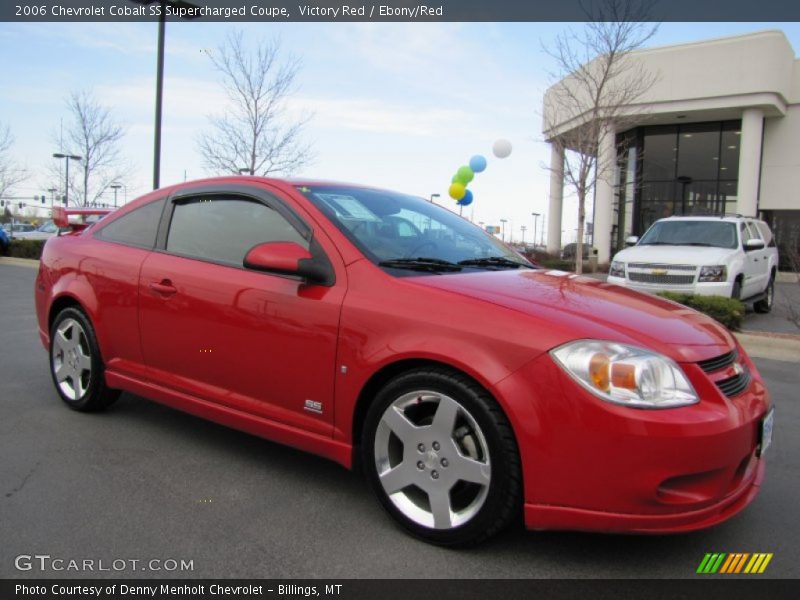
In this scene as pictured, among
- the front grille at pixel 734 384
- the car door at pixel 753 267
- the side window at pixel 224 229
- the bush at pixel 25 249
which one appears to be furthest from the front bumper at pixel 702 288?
the bush at pixel 25 249

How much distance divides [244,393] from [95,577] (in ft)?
3.55

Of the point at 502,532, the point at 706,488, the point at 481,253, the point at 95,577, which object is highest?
the point at 481,253

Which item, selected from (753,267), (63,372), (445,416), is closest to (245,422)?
(445,416)

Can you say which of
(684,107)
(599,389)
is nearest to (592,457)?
(599,389)

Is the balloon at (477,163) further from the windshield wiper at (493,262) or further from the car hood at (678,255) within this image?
the windshield wiper at (493,262)

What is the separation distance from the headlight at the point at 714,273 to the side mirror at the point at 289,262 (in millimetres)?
7647

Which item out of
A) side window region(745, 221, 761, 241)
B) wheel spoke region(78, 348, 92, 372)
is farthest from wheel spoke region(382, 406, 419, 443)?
side window region(745, 221, 761, 241)

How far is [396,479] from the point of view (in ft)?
8.73

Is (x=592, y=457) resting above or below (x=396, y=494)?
above

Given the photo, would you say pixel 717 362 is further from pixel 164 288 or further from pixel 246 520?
pixel 164 288

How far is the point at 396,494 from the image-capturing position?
8.80 ft

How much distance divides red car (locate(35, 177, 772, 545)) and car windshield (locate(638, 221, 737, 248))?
743cm

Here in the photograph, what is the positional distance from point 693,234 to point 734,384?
8.61 meters
